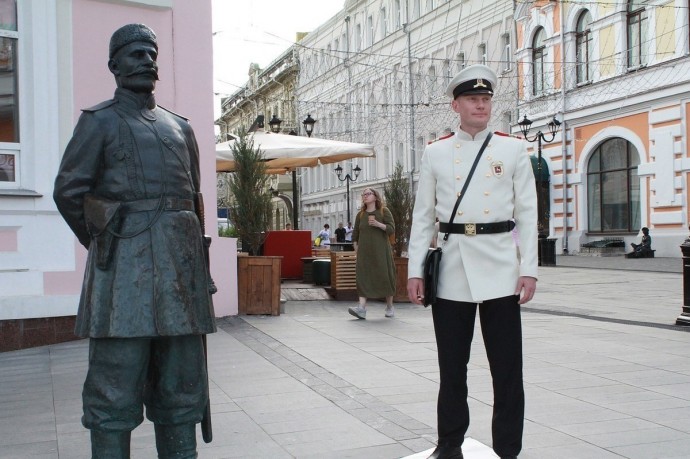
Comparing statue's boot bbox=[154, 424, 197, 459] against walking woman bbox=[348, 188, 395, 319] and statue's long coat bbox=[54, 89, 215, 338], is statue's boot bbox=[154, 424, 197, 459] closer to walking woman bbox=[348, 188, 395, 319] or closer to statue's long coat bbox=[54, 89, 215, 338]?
statue's long coat bbox=[54, 89, 215, 338]

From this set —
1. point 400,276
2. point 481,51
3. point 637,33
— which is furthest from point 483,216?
point 481,51

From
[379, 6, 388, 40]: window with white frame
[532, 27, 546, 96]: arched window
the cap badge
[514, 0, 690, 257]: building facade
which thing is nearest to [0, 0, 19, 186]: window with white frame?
the cap badge

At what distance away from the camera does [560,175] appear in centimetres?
3222

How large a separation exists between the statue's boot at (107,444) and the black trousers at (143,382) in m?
0.02

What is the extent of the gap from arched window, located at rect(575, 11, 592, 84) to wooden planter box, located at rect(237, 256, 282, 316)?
2248 cm

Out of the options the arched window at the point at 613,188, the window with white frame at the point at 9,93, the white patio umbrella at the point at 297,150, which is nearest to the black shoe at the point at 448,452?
the window with white frame at the point at 9,93

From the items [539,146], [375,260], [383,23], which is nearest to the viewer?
[375,260]

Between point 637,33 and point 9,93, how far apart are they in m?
23.6

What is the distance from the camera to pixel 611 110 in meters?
29.4

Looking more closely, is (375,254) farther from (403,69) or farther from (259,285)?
(403,69)

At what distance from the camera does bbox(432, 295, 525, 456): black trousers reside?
13.7 ft

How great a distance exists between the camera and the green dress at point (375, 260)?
431 inches

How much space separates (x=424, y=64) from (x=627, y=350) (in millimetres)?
31648

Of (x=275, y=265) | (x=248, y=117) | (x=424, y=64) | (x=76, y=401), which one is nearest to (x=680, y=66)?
(x=424, y=64)
